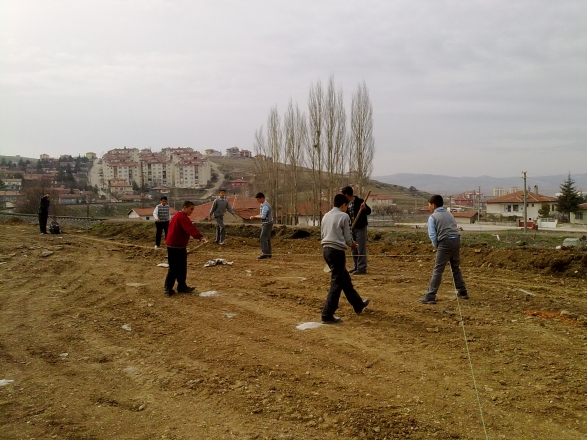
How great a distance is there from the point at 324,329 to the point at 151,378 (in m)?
2.42

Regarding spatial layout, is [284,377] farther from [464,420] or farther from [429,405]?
[464,420]

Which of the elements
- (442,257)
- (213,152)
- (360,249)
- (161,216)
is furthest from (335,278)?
(213,152)

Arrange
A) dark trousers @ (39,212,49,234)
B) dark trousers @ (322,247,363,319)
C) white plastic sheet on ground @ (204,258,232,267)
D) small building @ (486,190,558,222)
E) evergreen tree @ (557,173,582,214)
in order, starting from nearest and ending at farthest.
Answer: dark trousers @ (322,247,363,319)
white plastic sheet on ground @ (204,258,232,267)
dark trousers @ (39,212,49,234)
evergreen tree @ (557,173,582,214)
small building @ (486,190,558,222)

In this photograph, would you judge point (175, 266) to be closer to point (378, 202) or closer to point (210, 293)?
point (210, 293)

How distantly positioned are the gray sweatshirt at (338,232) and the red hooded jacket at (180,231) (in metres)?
3.05

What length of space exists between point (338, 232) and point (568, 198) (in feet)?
183

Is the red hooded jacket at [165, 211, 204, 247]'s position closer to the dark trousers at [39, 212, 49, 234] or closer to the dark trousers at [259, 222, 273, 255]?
the dark trousers at [259, 222, 273, 255]

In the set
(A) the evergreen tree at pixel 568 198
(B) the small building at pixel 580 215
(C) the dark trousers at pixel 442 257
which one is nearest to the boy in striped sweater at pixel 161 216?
(C) the dark trousers at pixel 442 257

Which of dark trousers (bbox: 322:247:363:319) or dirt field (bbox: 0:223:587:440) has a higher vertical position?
dark trousers (bbox: 322:247:363:319)

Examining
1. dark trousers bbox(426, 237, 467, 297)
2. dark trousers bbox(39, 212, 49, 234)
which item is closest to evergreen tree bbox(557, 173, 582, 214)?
dark trousers bbox(39, 212, 49, 234)

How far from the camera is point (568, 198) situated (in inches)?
2085

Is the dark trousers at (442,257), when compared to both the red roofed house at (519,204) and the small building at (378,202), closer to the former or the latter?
the red roofed house at (519,204)

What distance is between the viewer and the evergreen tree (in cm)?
5275

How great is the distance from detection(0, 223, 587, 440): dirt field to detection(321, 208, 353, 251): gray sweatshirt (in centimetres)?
115
